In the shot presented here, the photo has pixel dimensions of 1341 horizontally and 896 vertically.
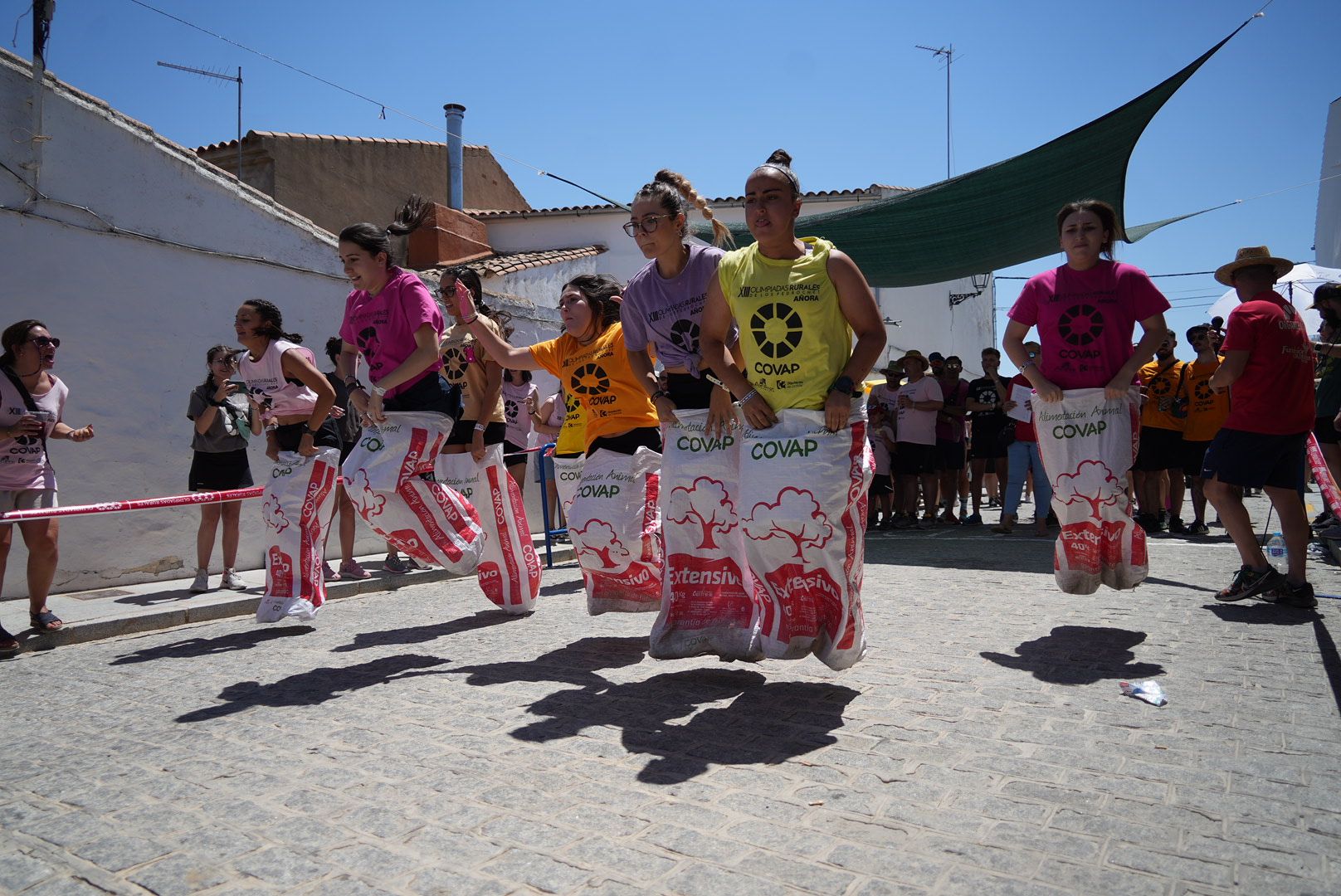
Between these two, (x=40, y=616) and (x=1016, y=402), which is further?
(x=1016, y=402)

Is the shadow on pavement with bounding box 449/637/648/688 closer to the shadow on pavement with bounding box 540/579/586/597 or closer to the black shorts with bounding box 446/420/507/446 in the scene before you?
the black shorts with bounding box 446/420/507/446

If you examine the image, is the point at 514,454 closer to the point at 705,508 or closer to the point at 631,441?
the point at 631,441

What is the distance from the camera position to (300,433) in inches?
229

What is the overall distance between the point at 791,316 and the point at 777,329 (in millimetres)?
70

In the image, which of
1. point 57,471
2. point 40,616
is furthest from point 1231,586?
point 57,471

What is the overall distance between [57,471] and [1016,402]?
894 centimetres

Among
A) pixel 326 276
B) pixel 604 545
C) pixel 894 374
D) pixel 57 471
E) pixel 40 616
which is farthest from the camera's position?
pixel 894 374

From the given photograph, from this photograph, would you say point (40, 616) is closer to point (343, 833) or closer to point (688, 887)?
point (343, 833)

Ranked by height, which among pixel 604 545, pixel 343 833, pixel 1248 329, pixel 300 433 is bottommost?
pixel 343 833

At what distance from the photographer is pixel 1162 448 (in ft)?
34.1

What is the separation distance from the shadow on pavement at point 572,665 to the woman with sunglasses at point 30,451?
2.92 metres

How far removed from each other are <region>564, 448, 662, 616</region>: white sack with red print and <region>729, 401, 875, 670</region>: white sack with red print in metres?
1.03

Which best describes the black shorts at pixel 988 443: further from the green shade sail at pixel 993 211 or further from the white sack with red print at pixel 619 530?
the white sack with red print at pixel 619 530

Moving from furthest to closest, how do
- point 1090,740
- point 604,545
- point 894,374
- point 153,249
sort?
1. point 894,374
2. point 153,249
3. point 604,545
4. point 1090,740
